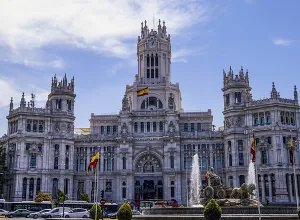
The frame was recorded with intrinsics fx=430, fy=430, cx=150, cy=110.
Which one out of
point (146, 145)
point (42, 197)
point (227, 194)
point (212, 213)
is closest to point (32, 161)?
point (42, 197)

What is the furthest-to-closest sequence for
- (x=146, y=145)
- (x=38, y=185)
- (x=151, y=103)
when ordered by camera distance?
(x=151, y=103) < (x=146, y=145) < (x=38, y=185)

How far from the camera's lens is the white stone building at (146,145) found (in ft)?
306

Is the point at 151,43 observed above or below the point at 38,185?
above

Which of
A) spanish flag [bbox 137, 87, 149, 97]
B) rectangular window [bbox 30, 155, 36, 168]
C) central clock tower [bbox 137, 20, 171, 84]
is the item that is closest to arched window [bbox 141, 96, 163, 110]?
central clock tower [bbox 137, 20, 171, 84]

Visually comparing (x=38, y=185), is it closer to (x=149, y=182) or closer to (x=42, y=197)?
(x=42, y=197)

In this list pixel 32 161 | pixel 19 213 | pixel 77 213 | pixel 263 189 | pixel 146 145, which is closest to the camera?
pixel 77 213

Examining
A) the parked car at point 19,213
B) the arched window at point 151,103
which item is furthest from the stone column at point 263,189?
the parked car at point 19,213

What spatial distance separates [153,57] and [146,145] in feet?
90.4

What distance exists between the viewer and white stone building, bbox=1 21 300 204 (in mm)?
93375

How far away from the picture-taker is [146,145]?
332 feet

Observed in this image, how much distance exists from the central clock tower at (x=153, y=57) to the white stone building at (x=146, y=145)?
31.5 feet

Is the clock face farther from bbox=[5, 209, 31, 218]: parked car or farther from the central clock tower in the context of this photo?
bbox=[5, 209, 31, 218]: parked car

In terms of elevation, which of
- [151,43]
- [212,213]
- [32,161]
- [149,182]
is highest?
[151,43]

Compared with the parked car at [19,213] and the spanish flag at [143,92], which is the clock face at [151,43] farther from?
the parked car at [19,213]
